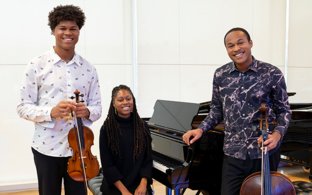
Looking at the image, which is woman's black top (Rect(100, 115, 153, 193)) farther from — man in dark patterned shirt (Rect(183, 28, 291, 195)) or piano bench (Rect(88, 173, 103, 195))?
man in dark patterned shirt (Rect(183, 28, 291, 195))

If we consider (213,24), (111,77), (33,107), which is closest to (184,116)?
(33,107)

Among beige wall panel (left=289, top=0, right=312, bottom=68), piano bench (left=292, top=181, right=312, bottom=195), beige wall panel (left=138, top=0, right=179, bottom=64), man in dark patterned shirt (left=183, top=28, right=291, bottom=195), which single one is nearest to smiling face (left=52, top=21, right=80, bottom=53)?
man in dark patterned shirt (left=183, top=28, right=291, bottom=195)

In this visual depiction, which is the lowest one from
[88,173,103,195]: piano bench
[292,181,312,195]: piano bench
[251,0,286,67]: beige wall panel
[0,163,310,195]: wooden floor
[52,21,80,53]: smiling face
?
[0,163,310,195]: wooden floor

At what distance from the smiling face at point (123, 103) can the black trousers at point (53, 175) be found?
0.51m

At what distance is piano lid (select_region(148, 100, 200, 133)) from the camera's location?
2713 millimetres

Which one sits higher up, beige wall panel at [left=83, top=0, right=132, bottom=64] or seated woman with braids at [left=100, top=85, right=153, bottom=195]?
beige wall panel at [left=83, top=0, right=132, bottom=64]

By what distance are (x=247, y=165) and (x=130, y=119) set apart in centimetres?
78

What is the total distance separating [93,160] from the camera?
188 cm

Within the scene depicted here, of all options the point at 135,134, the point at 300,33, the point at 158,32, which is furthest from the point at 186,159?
the point at 300,33

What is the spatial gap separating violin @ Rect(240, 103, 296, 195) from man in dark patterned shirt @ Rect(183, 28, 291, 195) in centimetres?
8

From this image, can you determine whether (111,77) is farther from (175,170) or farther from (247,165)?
(247,165)

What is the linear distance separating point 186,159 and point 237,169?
48 cm

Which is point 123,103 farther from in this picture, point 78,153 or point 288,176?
point 288,176

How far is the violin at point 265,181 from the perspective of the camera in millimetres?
1861
